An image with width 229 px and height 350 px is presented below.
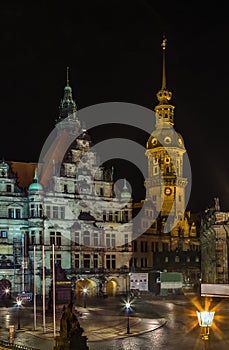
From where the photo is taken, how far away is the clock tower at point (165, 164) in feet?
304

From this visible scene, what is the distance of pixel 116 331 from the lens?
37.4 metres

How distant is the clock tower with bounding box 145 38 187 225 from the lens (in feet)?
304

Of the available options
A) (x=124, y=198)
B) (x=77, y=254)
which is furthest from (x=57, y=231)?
(x=124, y=198)

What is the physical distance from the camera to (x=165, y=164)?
9388 centimetres

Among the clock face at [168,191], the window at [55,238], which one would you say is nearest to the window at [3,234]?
the window at [55,238]

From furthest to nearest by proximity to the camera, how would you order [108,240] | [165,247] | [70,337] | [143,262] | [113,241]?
[165,247], [143,262], [113,241], [108,240], [70,337]

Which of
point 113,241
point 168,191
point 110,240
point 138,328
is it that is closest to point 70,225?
point 110,240

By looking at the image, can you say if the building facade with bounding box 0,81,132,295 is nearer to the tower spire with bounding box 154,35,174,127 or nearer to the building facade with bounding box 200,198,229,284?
the building facade with bounding box 200,198,229,284

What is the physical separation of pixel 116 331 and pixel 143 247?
44101mm

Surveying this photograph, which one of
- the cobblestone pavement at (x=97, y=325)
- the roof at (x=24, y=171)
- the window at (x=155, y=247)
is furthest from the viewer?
the window at (x=155, y=247)

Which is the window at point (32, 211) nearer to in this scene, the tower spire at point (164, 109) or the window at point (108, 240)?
the window at point (108, 240)

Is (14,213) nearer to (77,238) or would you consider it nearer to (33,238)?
(33,238)

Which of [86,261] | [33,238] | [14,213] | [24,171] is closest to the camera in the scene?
[33,238]

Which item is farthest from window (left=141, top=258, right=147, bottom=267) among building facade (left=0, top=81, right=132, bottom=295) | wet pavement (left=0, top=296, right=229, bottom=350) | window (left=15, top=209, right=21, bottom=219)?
wet pavement (left=0, top=296, right=229, bottom=350)
